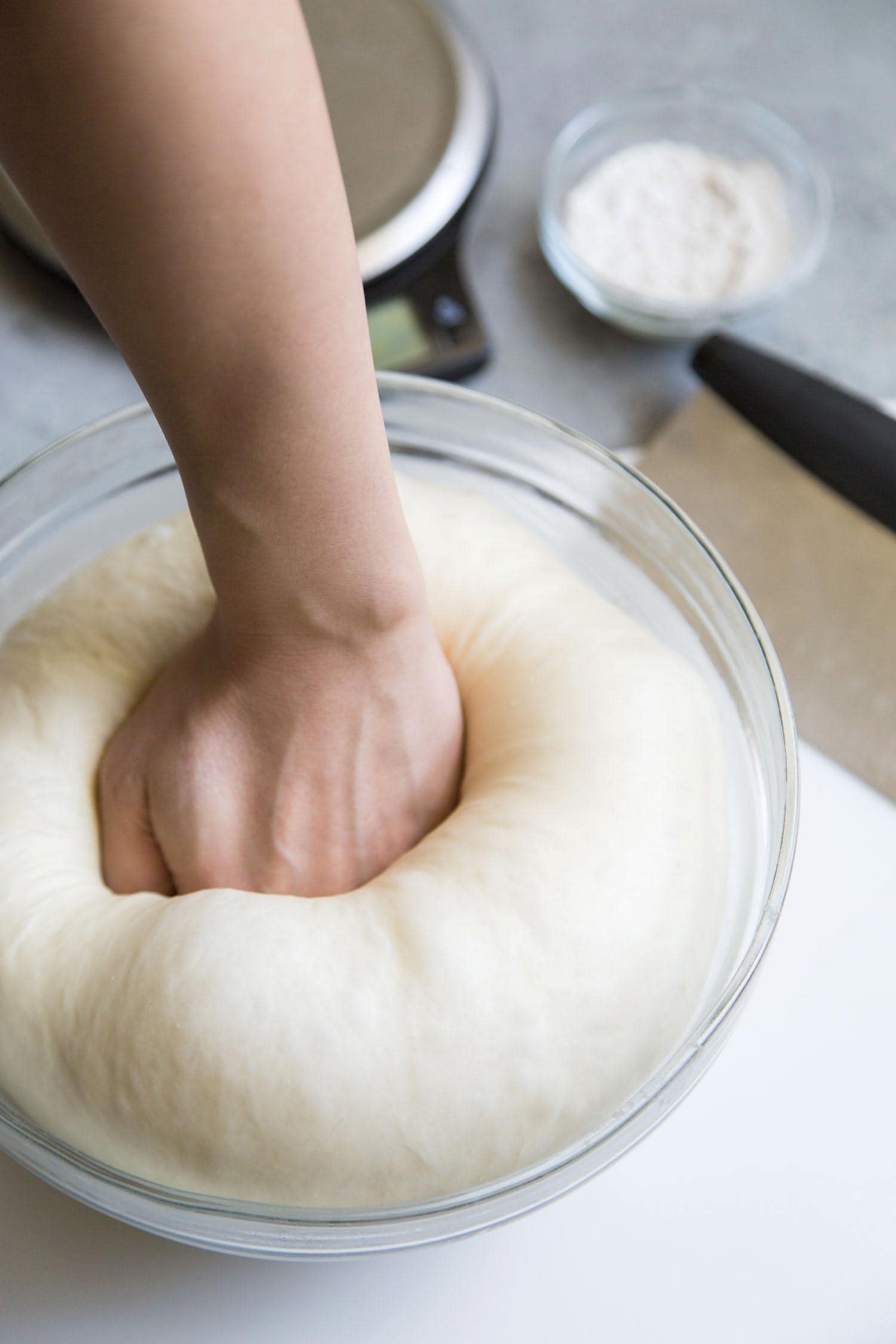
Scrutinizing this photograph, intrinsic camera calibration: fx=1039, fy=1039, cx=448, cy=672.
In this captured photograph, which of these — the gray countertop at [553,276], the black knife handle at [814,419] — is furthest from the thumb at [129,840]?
the black knife handle at [814,419]

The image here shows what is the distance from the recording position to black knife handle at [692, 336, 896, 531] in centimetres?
80

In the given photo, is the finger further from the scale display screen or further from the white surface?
the scale display screen

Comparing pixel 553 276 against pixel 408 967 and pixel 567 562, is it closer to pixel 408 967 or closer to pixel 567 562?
pixel 567 562

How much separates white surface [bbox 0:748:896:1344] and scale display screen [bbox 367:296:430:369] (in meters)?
0.57

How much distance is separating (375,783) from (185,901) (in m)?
0.12

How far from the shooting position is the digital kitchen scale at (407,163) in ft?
2.84

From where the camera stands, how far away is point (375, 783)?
1.84 ft

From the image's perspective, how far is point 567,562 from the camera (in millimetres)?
767

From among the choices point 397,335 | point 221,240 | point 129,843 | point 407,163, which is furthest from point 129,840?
point 407,163

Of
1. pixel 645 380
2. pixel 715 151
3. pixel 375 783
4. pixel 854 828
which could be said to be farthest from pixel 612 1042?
pixel 715 151

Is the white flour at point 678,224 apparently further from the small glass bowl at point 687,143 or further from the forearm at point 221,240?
the forearm at point 221,240

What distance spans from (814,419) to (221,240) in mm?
609

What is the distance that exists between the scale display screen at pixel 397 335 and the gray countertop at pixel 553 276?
0.23ft

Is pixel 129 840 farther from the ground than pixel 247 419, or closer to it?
closer to it
